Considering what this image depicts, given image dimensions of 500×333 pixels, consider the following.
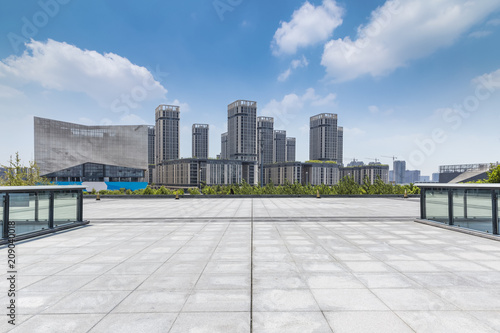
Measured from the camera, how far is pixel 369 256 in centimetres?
818

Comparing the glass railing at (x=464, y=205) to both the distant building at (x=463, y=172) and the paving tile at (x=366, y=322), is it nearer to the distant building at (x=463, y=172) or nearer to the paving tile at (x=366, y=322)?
the paving tile at (x=366, y=322)

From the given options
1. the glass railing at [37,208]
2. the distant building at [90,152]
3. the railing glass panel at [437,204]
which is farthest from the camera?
the distant building at [90,152]

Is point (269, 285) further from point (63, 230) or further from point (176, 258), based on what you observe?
point (63, 230)

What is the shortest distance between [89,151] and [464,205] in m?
118

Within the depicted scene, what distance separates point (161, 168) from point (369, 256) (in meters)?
185

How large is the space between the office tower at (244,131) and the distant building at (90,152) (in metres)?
86.0

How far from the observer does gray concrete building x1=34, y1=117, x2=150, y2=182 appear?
96.8 metres

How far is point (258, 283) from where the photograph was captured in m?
6.02

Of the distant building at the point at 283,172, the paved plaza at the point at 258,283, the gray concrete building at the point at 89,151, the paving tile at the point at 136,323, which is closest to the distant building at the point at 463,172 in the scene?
the paved plaza at the point at 258,283

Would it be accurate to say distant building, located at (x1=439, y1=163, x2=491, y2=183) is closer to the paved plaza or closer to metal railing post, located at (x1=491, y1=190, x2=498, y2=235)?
metal railing post, located at (x1=491, y1=190, x2=498, y2=235)

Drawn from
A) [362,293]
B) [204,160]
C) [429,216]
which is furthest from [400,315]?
[204,160]

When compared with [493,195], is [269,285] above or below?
below

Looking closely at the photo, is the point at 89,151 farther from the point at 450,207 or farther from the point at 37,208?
the point at 450,207

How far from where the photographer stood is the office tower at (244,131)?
626 feet
